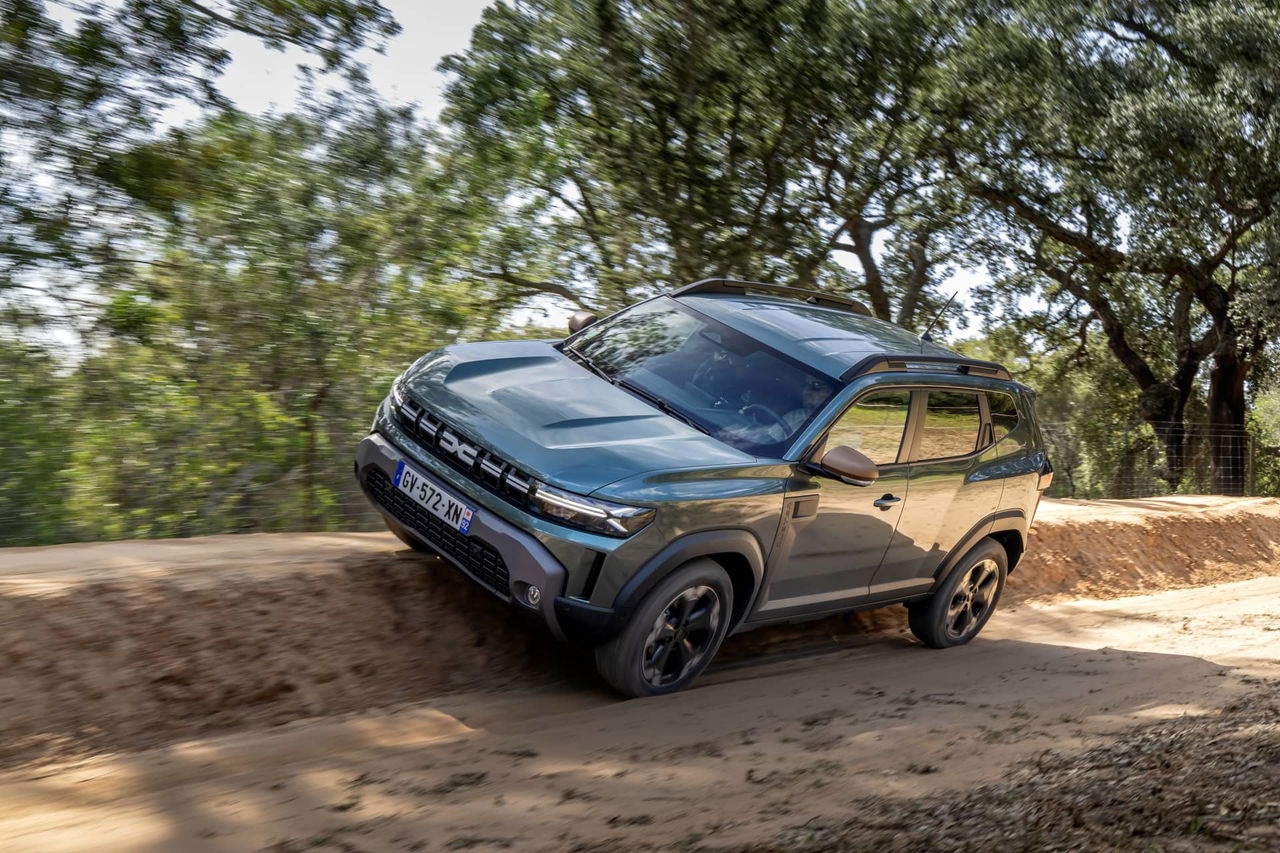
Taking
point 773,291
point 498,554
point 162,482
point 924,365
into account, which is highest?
point 773,291

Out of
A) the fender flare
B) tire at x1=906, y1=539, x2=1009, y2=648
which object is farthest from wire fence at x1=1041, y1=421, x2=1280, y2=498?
the fender flare

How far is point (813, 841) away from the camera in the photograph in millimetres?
3582

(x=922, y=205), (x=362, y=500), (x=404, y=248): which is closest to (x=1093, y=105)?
(x=922, y=205)

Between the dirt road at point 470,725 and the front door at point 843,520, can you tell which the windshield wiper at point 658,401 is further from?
the dirt road at point 470,725

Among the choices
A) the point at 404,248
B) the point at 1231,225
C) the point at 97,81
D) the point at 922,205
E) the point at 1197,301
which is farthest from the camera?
the point at 1197,301

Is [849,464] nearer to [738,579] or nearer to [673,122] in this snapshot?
[738,579]

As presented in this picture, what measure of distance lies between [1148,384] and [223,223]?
61.8 feet

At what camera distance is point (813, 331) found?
251 inches

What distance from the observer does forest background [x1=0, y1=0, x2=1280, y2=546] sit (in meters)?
8.12

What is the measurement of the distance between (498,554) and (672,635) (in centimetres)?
93

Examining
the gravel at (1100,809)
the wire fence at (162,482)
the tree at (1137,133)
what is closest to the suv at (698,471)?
the gravel at (1100,809)

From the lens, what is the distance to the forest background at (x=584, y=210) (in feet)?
26.7

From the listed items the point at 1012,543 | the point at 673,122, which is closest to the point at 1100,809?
the point at 1012,543

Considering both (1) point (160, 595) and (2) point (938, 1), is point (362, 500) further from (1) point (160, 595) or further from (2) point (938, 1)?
(2) point (938, 1)
